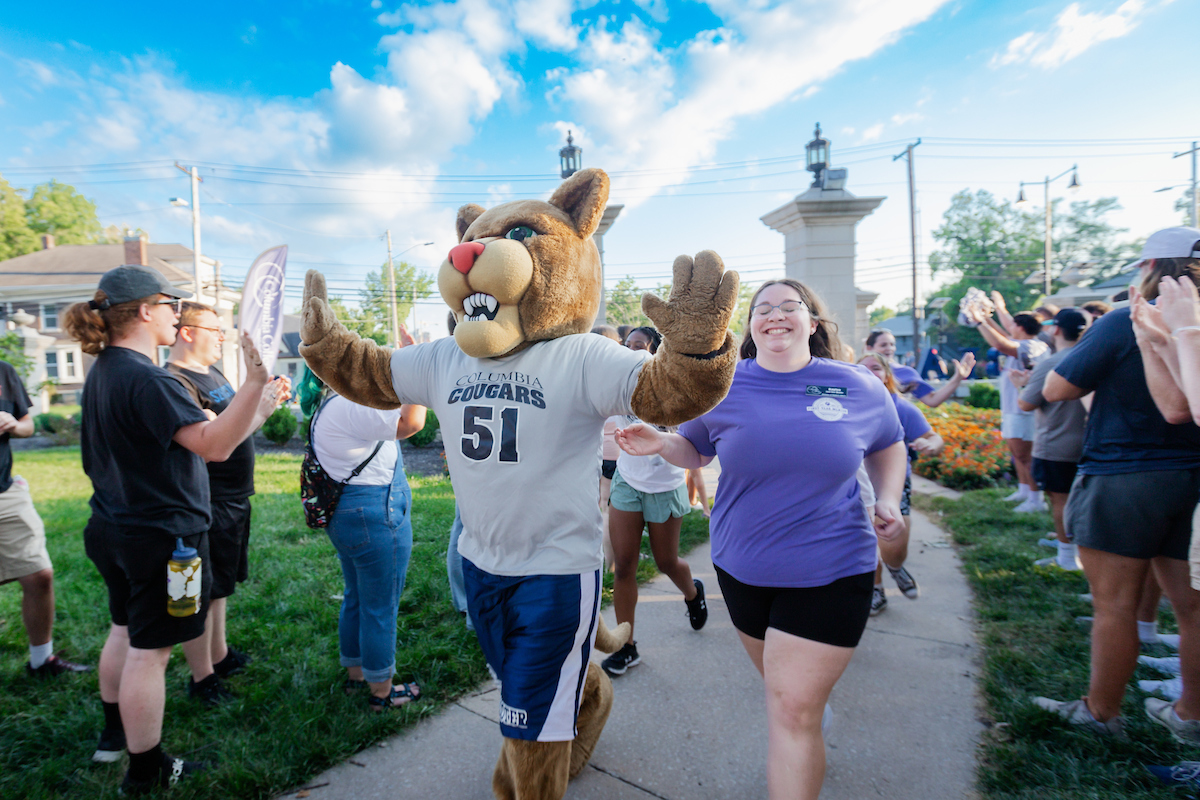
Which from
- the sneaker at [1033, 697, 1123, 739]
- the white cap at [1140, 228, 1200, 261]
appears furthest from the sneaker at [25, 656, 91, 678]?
the white cap at [1140, 228, 1200, 261]

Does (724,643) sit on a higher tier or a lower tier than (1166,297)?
lower

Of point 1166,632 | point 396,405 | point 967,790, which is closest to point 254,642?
point 396,405

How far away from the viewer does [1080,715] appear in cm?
274

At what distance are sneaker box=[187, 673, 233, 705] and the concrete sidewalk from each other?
0.95 m

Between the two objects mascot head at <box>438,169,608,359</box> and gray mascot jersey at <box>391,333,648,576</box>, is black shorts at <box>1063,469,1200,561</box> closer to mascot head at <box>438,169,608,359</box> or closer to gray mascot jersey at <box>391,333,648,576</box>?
gray mascot jersey at <box>391,333,648,576</box>

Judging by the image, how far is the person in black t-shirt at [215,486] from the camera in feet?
10.6

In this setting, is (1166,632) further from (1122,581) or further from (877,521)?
(877,521)

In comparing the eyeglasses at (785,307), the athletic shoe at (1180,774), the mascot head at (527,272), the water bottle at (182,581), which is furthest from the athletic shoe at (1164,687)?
the water bottle at (182,581)

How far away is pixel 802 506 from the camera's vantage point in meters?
2.17

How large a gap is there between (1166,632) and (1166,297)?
2823mm

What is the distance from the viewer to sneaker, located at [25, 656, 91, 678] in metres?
3.54

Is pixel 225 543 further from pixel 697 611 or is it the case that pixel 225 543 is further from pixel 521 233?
pixel 697 611

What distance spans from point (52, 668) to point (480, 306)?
369 cm

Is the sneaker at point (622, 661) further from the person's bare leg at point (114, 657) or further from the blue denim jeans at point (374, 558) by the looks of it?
the person's bare leg at point (114, 657)
